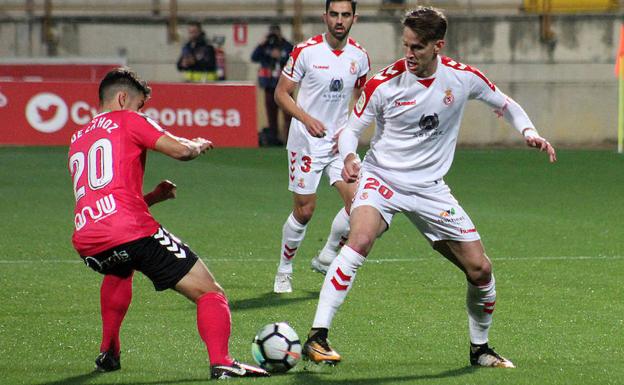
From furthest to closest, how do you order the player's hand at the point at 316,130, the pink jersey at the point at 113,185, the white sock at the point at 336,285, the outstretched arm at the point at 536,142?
the player's hand at the point at 316,130 < the outstretched arm at the point at 536,142 < the white sock at the point at 336,285 < the pink jersey at the point at 113,185

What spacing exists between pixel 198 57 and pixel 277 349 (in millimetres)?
16762

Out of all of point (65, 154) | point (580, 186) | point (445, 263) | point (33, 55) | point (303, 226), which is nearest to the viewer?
point (303, 226)

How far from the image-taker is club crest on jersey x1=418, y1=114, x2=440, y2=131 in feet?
22.4

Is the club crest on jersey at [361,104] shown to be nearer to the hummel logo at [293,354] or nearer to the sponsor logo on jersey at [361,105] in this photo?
the sponsor logo on jersey at [361,105]

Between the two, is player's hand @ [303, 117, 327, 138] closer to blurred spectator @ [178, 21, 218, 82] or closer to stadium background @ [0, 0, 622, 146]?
blurred spectator @ [178, 21, 218, 82]

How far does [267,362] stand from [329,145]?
11.5ft

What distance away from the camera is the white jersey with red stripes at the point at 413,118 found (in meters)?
6.82

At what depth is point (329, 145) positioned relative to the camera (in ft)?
32.0

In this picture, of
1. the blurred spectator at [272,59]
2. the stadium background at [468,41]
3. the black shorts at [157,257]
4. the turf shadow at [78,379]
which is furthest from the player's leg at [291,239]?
the stadium background at [468,41]

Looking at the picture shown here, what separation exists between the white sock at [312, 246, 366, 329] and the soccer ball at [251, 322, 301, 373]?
0.51 ft

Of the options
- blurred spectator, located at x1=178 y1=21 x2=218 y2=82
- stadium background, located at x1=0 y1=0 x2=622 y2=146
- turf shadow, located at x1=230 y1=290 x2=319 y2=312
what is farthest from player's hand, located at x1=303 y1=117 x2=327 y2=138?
stadium background, located at x1=0 y1=0 x2=622 y2=146

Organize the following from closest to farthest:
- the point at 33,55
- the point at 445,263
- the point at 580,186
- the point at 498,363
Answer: the point at 498,363 < the point at 445,263 < the point at 580,186 < the point at 33,55

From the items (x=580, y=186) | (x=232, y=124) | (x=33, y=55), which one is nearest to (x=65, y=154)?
(x=232, y=124)

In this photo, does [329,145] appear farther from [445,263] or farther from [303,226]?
[445,263]
